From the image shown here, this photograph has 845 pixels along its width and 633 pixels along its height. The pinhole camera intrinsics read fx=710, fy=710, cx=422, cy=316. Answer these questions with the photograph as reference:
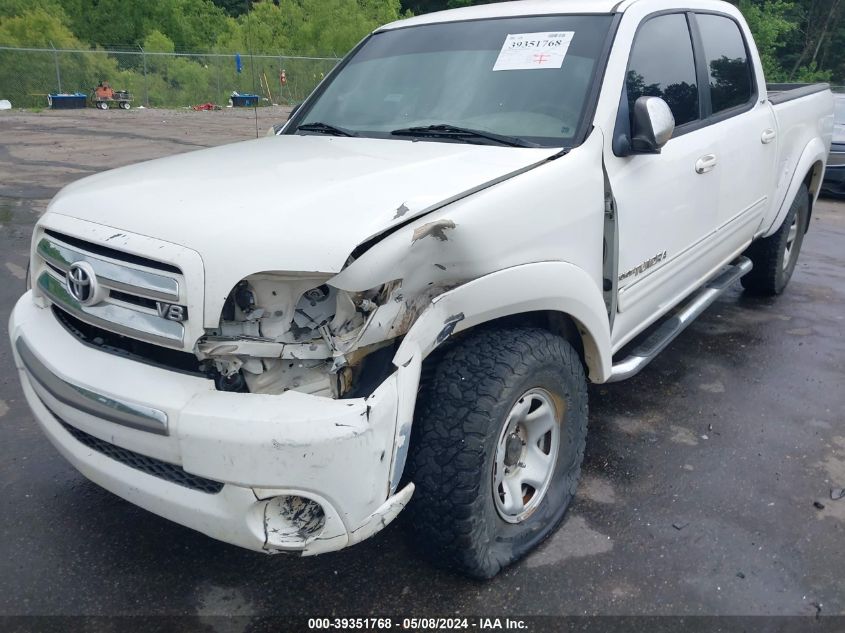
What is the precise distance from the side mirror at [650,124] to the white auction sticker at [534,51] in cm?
44

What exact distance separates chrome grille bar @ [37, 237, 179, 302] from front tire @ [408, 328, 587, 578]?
0.83m

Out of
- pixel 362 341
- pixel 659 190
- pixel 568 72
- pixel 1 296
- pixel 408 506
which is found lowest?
pixel 1 296

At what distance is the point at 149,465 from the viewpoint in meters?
2.08

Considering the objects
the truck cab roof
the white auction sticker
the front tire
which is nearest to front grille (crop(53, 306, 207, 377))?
the front tire

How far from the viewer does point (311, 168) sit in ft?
8.08

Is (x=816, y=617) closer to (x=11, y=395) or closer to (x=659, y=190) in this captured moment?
(x=659, y=190)

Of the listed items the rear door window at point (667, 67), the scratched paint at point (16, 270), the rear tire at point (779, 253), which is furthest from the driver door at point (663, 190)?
the scratched paint at point (16, 270)

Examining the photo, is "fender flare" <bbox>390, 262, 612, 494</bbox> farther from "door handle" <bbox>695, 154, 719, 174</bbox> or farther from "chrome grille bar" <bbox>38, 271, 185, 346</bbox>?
"door handle" <bbox>695, 154, 719, 174</bbox>

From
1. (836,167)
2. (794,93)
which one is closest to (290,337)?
(794,93)

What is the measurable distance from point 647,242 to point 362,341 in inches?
64.0

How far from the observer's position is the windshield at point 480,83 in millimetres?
2859

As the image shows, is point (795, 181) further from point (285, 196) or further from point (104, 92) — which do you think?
point (104, 92)

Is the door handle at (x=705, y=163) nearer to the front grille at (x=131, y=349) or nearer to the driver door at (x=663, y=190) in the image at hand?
the driver door at (x=663, y=190)

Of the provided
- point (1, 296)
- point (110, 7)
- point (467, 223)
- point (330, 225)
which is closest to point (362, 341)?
point (330, 225)
